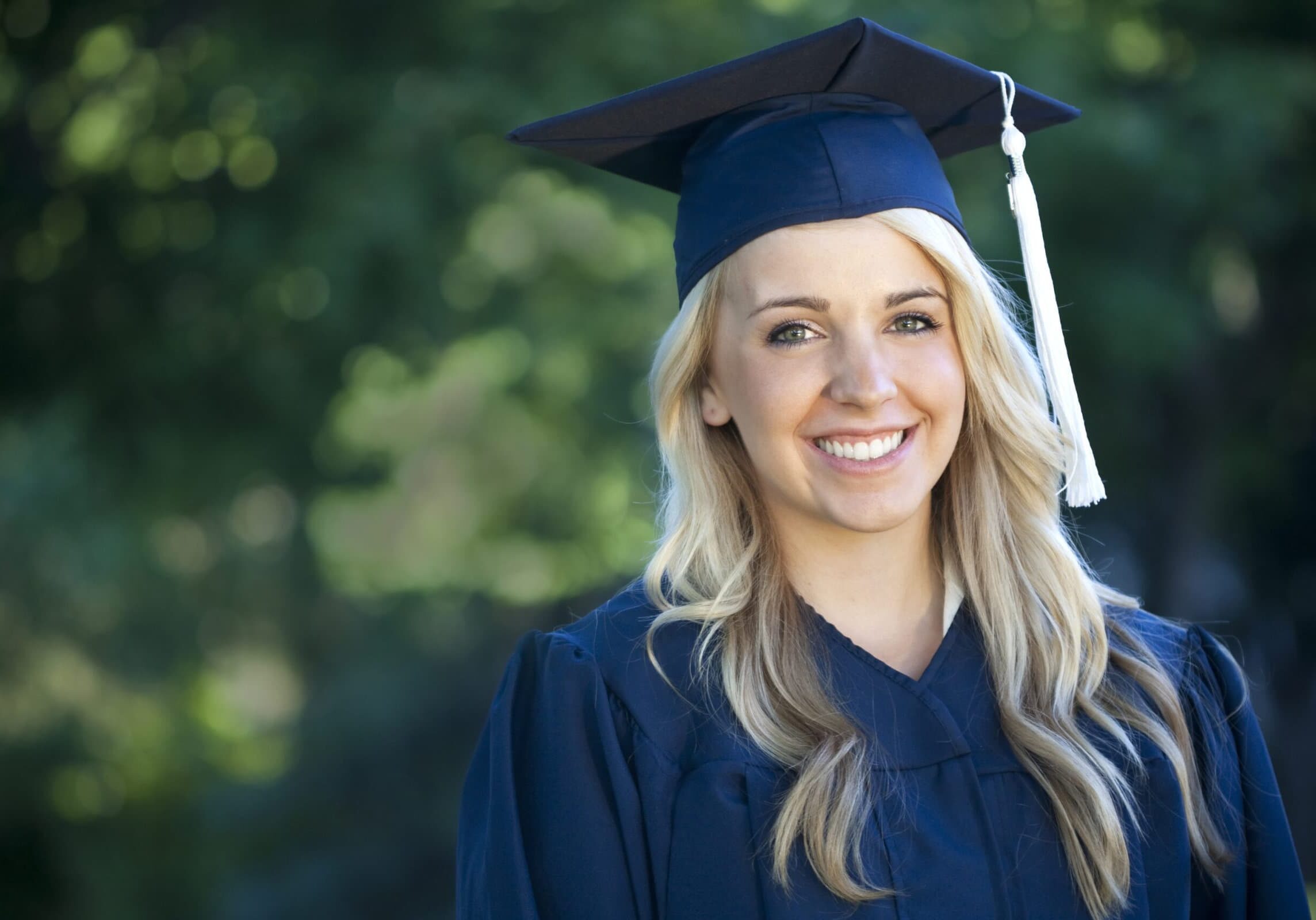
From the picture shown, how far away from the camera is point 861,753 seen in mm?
2174

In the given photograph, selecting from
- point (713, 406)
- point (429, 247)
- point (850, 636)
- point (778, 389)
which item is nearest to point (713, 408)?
point (713, 406)

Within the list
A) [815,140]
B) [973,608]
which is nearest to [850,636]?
[973,608]

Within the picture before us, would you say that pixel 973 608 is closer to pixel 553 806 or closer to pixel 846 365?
pixel 846 365

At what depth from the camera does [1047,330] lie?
2463 millimetres

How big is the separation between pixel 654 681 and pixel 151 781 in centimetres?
767

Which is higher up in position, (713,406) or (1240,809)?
(713,406)

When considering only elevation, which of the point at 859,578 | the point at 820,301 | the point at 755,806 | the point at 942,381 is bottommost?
the point at 755,806

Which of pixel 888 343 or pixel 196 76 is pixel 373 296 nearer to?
pixel 196 76

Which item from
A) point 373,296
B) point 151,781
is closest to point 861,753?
point 373,296

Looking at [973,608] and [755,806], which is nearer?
[755,806]

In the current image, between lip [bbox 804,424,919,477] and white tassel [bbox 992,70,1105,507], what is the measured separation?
0.32m

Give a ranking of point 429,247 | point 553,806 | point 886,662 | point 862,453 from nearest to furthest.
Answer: point 553,806, point 862,453, point 886,662, point 429,247

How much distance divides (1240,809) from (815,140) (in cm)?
123

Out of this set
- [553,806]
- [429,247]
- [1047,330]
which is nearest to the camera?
[553,806]
